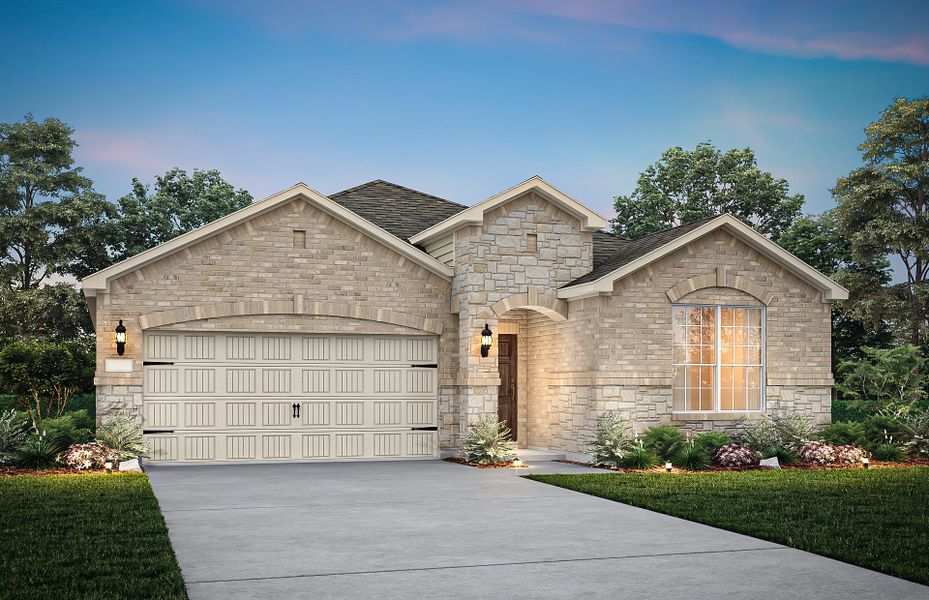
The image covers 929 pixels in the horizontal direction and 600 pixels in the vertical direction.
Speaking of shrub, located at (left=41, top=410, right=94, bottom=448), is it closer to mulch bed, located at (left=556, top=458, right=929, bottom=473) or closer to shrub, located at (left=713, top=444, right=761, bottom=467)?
mulch bed, located at (left=556, top=458, right=929, bottom=473)

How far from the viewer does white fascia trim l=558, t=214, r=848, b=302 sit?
718 inches

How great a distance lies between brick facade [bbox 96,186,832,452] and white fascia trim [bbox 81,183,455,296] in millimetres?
184

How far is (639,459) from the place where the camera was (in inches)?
666

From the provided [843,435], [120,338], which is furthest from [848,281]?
[120,338]

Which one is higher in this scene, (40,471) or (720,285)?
(720,285)

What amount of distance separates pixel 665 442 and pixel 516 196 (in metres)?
5.64

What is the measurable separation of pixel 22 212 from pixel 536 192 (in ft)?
76.2

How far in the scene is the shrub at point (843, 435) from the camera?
18938 mm

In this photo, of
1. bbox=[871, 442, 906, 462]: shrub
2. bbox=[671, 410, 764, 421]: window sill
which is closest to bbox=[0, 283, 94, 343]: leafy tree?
bbox=[671, 410, 764, 421]: window sill

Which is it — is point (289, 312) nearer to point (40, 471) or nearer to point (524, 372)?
point (40, 471)

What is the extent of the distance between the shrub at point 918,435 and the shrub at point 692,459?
5.09m

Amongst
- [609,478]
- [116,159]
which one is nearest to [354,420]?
[609,478]

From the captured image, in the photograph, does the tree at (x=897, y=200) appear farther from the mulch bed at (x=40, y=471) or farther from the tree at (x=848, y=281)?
the mulch bed at (x=40, y=471)

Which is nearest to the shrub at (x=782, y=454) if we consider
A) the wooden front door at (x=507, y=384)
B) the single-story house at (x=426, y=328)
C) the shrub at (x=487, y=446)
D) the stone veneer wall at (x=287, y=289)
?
the single-story house at (x=426, y=328)
